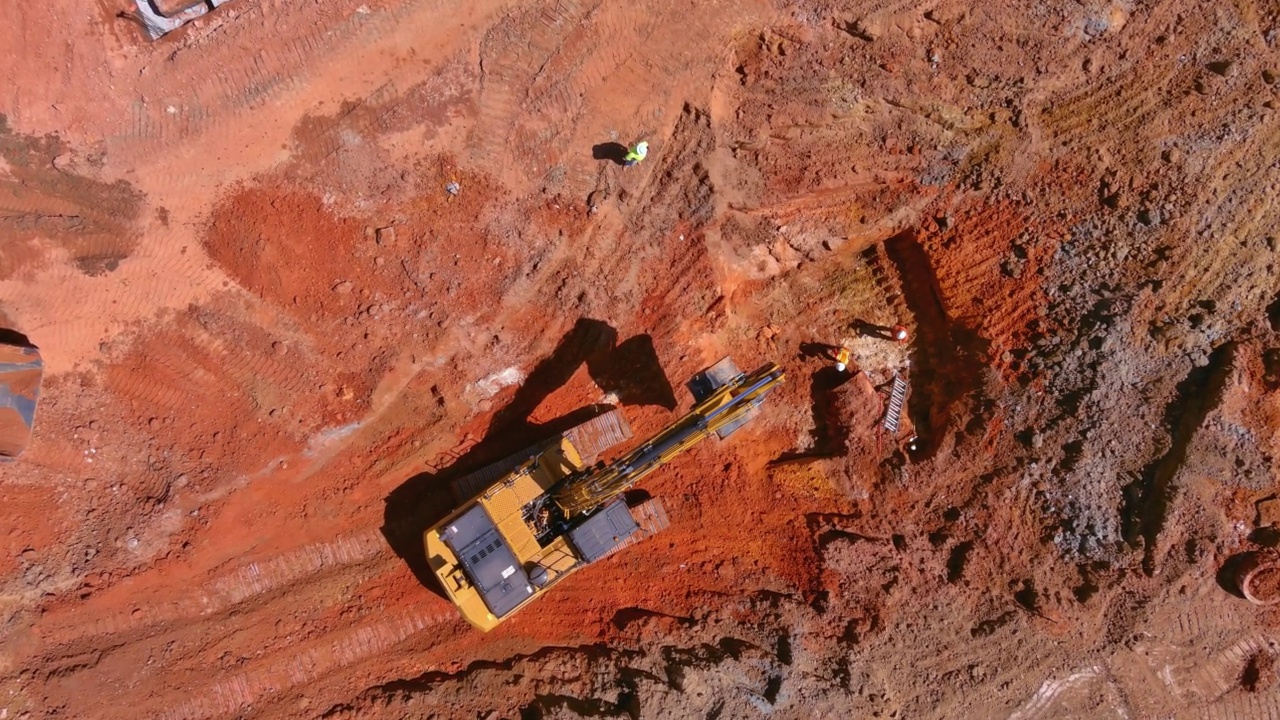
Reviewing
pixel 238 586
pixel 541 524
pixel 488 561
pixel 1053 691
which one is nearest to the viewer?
pixel 488 561

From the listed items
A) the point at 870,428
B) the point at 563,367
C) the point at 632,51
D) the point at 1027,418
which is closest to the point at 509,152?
the point at 632,51

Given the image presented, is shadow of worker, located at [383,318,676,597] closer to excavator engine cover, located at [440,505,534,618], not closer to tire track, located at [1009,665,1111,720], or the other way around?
excavator engine cover, located at [440,505,534,618]

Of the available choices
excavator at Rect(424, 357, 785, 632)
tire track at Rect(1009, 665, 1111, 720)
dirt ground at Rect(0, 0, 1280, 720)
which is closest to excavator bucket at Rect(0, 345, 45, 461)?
dirt ground at Rect(0, 0, 1280, 720)

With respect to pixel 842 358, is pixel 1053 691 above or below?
below

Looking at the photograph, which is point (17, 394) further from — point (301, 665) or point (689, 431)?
point (689, 431)

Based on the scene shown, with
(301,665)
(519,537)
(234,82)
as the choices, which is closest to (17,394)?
(234,82)
